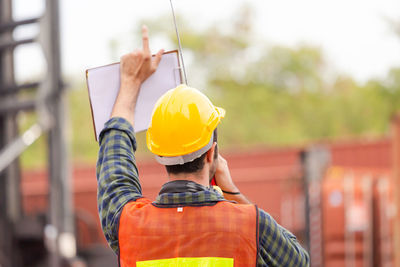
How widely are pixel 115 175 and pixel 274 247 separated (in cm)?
49

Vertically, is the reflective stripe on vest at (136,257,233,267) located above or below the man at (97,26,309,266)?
below

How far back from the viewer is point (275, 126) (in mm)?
23875

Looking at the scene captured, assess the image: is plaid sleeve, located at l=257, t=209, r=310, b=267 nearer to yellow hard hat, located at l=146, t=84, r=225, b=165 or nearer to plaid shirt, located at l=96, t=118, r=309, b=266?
plaid shirt, located at l=96, t=118, r=309, b=266

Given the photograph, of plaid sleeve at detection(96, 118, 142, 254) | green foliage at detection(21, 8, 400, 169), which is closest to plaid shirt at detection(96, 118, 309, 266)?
plaid sleeve at detection(96, 118, 142, 254)

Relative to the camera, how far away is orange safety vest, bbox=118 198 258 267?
55.3 inches

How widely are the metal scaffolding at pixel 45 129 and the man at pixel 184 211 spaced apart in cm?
390

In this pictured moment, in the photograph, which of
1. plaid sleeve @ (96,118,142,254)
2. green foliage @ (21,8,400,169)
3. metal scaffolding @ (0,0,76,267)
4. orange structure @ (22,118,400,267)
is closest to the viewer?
plaid sleeve @ (96,118,142,254)

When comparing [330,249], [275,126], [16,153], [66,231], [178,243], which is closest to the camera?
[178,243]

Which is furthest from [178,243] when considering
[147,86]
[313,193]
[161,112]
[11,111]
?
[313,193]

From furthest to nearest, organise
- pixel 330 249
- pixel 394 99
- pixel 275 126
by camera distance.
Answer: pixel 275 126
pixel 394 99
pixel 330 249

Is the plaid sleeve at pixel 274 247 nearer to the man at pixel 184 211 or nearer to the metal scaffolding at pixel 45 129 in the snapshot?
the man at pixel 184 211

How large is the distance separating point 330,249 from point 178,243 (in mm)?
5809

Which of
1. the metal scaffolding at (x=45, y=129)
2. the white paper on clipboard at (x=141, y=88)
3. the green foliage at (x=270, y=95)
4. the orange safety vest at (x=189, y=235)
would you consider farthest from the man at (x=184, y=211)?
the green foliage at (x=270, y=95)

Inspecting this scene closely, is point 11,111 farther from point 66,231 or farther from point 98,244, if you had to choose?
point 98,244
